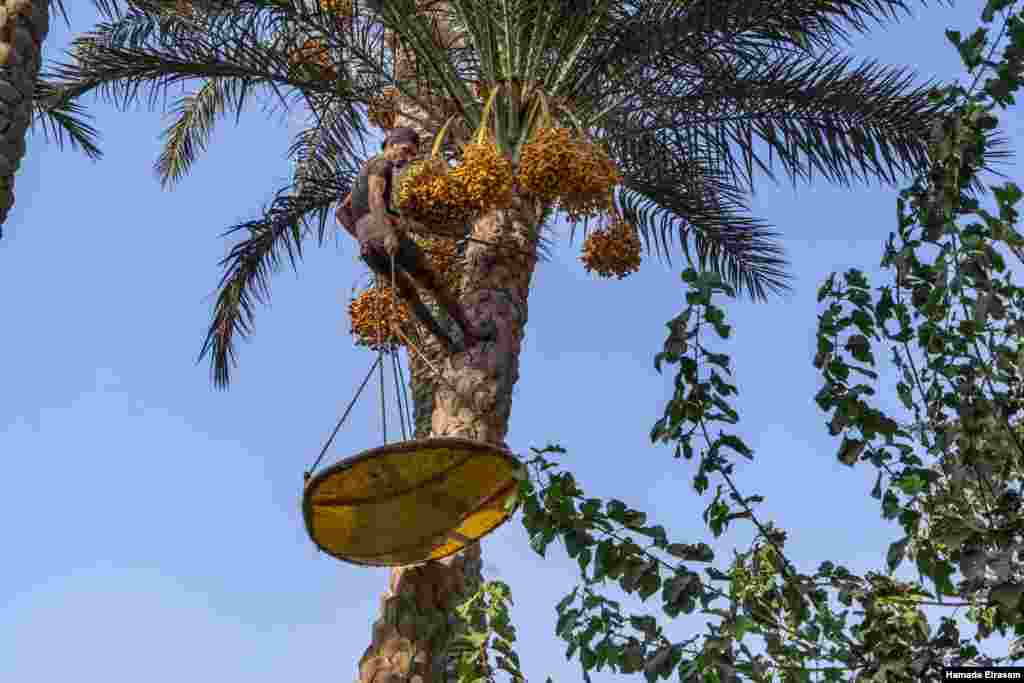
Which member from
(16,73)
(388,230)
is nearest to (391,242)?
(388,230)

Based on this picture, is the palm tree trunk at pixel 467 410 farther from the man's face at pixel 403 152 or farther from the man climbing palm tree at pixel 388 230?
the man's face at pixel 403 152

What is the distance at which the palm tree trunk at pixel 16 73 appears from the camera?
6473 mm

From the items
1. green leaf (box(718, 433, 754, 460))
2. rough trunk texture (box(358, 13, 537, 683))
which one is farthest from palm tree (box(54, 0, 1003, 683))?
green leaf (box(718, 433, 754, 460))

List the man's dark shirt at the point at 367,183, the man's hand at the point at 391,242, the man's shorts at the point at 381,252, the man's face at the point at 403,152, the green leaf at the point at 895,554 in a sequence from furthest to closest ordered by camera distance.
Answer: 1. the man's face at the point at 403,152
2. the man's dark shirt at the point at 367,183
3. the man's shorts at the point at 381,252
4. the man's hand at the point at 391,242
5. the green leaf at the point at 895,554

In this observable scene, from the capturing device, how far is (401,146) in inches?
303

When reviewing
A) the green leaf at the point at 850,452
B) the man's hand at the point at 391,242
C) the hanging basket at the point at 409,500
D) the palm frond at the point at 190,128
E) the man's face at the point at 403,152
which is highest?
the palm frond at the point at 190,128

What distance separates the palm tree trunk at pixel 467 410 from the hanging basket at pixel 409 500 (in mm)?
584

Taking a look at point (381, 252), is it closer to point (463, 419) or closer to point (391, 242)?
point (391, 242)

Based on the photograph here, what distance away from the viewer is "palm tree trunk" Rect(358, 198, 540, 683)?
7.75 metres

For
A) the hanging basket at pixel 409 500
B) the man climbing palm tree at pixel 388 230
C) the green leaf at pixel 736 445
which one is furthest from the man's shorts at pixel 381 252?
the green leaf at pixel 736 445

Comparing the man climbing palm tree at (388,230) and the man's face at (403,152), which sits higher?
the man's face at (403,152)

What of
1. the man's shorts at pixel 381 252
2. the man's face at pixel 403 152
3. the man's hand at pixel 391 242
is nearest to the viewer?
the man's hand at pixel 391 242

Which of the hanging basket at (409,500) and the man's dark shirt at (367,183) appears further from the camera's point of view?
the man's dark shirt at (367,183)

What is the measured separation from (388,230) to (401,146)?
0.56 meters
